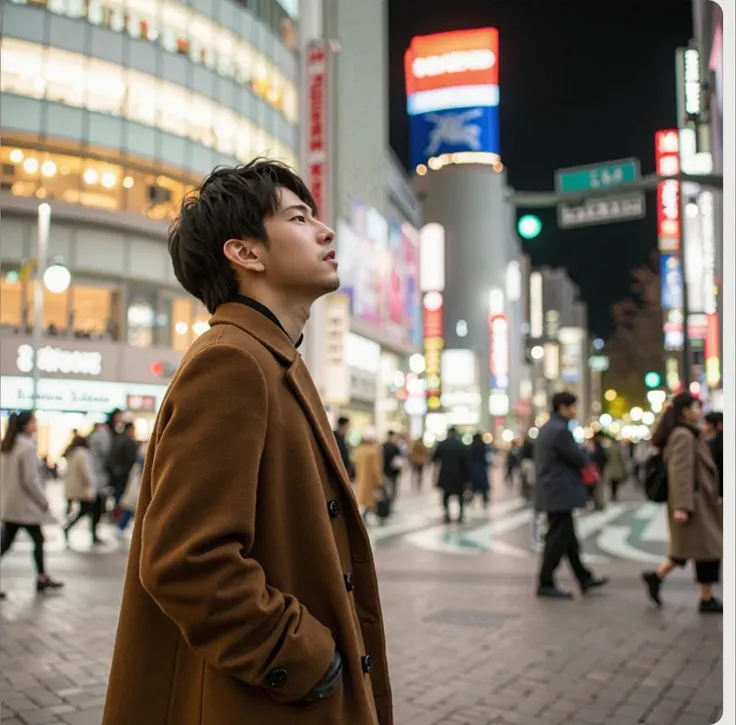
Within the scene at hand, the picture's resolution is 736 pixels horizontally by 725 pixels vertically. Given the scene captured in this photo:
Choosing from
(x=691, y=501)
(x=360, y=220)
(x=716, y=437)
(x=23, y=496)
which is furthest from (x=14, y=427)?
(x=360, y=220)

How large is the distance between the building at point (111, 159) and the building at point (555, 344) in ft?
270

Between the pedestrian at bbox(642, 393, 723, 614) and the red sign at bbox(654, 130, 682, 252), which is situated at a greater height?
the red sign at bbox(654, 130, 682, 252)

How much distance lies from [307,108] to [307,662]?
31.5 metres

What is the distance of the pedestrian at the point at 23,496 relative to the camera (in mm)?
8555

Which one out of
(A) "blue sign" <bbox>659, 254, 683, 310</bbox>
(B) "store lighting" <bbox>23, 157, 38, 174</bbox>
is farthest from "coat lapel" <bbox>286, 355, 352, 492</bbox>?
(A) "blue sign" <bbox>659, 254, 683, 310</bbox>

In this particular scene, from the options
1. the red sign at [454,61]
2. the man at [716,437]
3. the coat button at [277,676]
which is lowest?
the coat button at [277,676]

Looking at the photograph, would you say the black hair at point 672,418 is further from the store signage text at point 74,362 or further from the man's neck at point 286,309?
the store signage text at point 74,362

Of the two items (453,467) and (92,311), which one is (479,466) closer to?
(453,467)

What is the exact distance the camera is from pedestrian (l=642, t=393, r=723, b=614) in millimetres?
7434

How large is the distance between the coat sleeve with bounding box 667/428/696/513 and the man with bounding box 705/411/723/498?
0.59 m

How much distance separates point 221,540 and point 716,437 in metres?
8.50

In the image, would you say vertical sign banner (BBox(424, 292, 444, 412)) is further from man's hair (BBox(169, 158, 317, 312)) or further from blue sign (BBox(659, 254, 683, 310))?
man's hair (BBox(169, 158, 317, 312))

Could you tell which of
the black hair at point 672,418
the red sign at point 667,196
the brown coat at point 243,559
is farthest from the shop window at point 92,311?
the brown coat at point 243,559

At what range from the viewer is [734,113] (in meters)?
3.32
